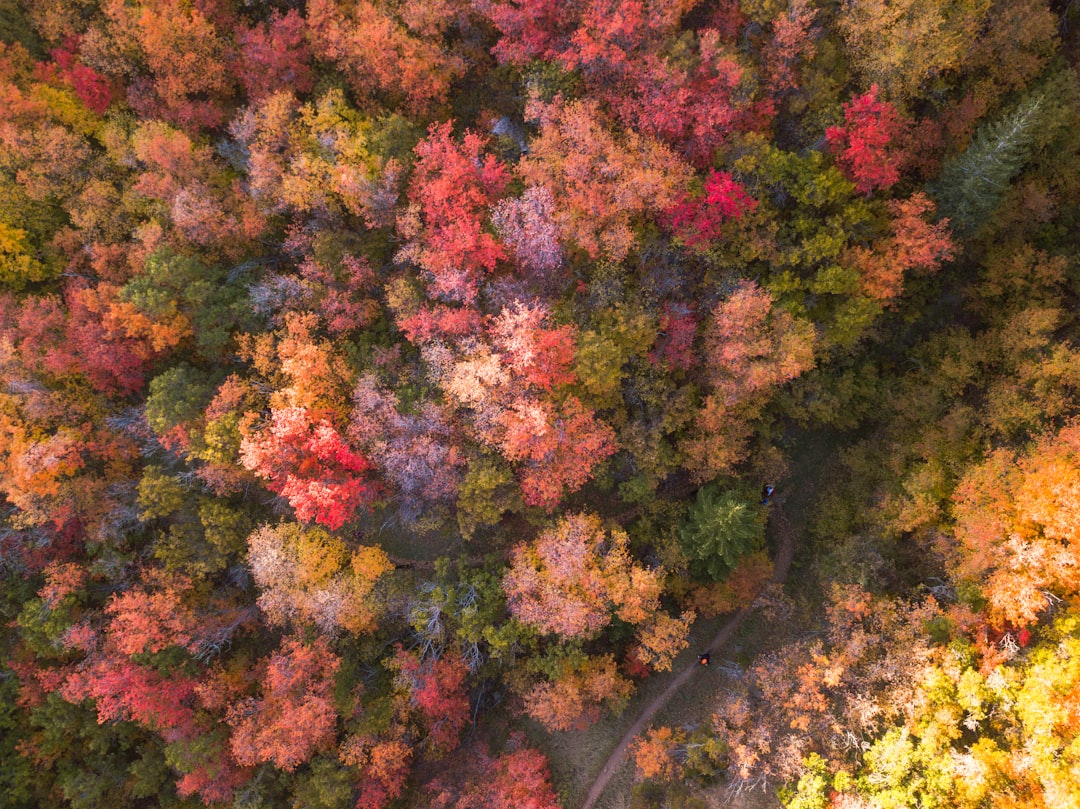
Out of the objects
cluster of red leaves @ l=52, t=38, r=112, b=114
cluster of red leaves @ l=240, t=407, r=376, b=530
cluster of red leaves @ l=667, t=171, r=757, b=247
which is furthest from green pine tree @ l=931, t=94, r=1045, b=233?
cluster of red leaves @ l=52, t=38, r=112, b=114

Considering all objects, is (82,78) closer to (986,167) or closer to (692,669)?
(986,167)

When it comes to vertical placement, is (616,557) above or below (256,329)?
below

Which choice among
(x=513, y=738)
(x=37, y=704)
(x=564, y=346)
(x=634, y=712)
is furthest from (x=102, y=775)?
(x=564, y=346)

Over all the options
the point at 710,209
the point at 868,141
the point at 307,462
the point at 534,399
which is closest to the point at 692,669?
the point at 534,399

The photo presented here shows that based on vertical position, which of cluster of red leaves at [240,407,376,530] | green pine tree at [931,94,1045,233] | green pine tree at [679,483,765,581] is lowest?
green pine tree at [679,483,765,581]

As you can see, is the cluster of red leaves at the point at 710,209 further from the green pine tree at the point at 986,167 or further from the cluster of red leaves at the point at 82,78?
Answer: the cluster of red leaves at the point at 82,78

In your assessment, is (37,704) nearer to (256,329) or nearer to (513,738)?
(256,329)

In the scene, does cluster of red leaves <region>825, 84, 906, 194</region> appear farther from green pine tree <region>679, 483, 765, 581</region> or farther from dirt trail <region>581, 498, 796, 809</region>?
dirt trail <region>581, 498, 796, 809</region>

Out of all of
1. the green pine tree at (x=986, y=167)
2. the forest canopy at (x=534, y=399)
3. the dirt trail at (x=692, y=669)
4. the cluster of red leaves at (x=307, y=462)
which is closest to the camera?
the green pine tree at (x=986, y=167)

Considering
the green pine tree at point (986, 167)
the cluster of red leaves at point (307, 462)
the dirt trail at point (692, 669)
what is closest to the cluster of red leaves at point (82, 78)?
the cluster of red leaves at point (307, 462)

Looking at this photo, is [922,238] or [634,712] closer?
[922,238]

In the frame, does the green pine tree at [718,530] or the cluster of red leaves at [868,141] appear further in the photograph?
the green pine tree at [718,530]
